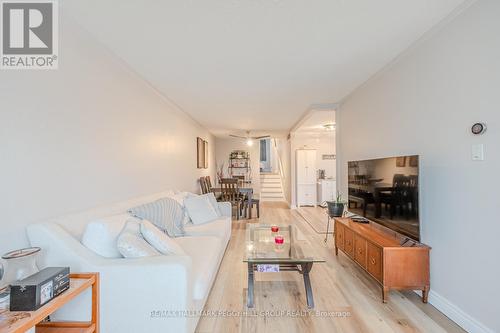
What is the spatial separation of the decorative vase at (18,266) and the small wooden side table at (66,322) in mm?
230

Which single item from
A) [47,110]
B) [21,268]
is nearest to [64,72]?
[47,110]

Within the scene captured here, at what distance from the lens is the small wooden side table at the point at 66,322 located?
1.12 meters

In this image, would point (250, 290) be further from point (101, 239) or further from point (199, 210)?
point (199, 210)

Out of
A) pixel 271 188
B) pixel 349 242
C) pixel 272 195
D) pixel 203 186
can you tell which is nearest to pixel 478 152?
pixel 349 242

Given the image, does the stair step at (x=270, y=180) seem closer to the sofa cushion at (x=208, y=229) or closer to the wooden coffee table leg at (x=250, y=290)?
the sofa cushion at (x=208, y=229)

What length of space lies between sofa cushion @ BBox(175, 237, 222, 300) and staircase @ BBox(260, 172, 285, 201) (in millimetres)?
6783

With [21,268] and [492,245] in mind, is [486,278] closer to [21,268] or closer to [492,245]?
[492,245]

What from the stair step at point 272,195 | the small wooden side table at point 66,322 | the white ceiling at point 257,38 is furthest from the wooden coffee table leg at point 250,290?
the stair step at point 272,195

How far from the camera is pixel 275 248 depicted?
2.65 meters

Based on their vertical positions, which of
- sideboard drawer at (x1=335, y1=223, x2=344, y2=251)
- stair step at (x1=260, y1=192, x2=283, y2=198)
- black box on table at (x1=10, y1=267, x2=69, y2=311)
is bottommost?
stair step at (x1=260, y1=192, x2=283, y2=198)

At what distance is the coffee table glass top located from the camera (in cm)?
231

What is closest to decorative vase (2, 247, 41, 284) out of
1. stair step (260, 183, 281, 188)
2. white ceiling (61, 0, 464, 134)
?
white ceiling (61, 0, 464, 134)

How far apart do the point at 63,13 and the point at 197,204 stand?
262 centimetres

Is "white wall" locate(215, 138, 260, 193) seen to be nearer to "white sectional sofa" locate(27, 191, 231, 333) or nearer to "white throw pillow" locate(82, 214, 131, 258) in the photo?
"white throw pillow" locate(82, 214, 131, 258)
